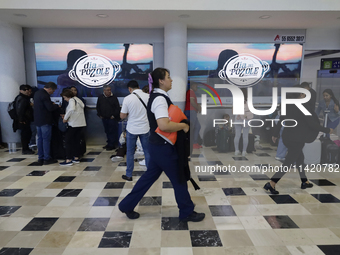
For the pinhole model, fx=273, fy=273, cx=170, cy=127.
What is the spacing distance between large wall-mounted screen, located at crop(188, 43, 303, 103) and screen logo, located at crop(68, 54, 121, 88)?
1941mm

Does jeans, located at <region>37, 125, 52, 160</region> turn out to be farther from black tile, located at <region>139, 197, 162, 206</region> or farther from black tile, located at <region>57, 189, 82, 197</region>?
black tile, located at <region>139, 197, 162, 206</region>

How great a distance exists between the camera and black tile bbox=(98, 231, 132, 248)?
2.44 metres

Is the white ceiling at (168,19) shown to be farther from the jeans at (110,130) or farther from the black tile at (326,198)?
the black tile at (326,198)

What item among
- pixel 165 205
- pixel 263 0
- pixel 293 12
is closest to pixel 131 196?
pixel 165 205

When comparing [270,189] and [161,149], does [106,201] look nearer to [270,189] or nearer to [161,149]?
[161,149]

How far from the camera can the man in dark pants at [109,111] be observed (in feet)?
20.5

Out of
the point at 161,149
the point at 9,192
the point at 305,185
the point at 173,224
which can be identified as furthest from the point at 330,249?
the point at 9,192

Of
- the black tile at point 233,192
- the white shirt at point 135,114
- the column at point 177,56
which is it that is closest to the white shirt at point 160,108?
the white shirt at point 135,114

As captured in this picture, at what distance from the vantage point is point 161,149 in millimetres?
2533

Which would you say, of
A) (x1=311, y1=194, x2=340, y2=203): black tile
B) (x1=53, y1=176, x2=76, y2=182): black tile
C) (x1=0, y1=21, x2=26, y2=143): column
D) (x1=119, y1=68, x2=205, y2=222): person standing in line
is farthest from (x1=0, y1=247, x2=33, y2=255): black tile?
(x1=0, y1=21, x2=26, y2=143): column

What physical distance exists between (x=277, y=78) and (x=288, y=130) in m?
3.89

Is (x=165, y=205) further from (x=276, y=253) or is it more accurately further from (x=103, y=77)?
(x=103, y=77)

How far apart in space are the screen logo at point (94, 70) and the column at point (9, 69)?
1146 millimetres

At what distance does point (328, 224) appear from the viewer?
2.79 meters
